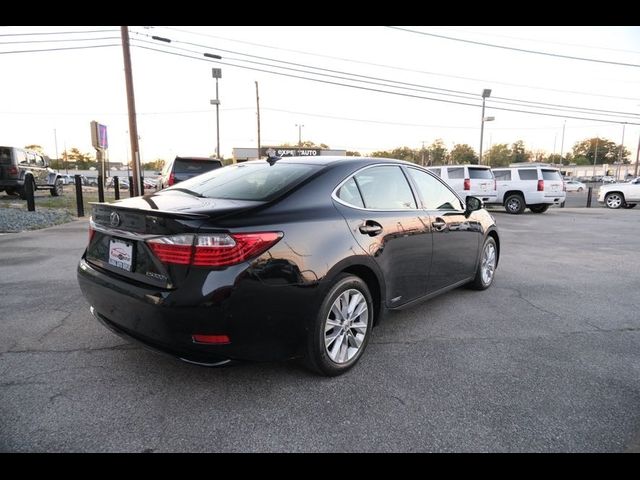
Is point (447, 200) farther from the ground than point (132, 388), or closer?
farther from the ground

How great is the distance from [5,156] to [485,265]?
17.4 metres

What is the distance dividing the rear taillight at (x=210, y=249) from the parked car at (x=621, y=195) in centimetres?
2307

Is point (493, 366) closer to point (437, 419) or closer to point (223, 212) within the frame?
point (437, 419)

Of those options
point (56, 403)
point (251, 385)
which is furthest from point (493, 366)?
point (56, 403)

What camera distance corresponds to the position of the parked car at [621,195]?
19.5m

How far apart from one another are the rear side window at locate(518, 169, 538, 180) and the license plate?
16438 millimetres

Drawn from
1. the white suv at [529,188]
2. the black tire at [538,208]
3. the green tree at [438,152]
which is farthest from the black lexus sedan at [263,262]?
the green tree at [438,152]

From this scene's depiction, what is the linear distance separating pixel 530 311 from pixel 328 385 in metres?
2.74


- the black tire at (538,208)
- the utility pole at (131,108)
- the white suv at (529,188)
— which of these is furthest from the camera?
the black tire at (538,208)

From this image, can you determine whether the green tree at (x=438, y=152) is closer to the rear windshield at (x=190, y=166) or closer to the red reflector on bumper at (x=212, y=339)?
the rear windshield at (x=190, y=166)

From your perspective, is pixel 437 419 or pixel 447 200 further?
pixel 447 200

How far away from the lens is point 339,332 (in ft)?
9.40

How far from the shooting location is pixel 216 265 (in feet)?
7.46

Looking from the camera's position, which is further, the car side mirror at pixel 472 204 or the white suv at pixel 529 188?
the white suv at pixel 529 188
